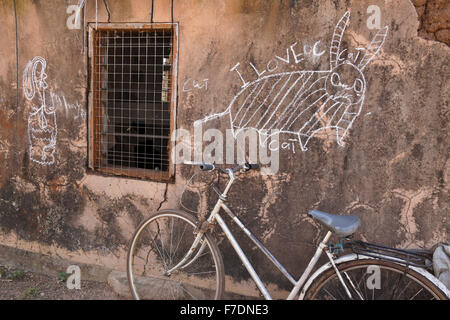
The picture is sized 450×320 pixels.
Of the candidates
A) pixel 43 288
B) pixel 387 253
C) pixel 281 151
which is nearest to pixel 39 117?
pixel 43 288

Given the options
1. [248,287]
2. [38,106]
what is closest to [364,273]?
[248,287]

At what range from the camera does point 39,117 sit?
3.81 metres

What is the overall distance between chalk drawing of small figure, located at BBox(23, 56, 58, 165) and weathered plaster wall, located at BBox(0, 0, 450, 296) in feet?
0.26

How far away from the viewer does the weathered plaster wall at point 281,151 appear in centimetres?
269

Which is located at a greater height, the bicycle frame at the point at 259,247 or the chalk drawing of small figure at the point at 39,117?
the chalk drawing of small figure at the point at 39,117

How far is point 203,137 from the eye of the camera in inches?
127

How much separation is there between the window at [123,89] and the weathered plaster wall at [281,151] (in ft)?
0.39

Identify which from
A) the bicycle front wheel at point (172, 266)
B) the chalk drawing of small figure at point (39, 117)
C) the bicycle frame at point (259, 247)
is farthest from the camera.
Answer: the chalk drawing of small figure at point (39, 117)

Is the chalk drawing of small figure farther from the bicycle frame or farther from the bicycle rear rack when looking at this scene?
the bicycle rear rack

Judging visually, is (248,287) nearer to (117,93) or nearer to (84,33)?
(117,93)

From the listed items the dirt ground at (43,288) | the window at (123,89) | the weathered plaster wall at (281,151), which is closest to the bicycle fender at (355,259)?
the weathered plaster wall at (281,151)

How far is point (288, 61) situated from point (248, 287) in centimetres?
215

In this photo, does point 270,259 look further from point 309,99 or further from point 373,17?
point 373,17

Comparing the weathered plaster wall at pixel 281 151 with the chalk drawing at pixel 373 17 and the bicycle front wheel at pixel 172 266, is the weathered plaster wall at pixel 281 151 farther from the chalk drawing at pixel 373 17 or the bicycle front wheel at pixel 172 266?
the bicycle front wheel at pixel 172 266
